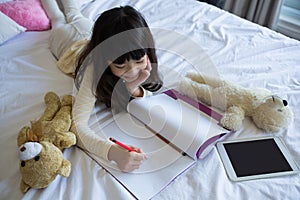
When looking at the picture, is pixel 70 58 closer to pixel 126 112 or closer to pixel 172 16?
pixel 126 112

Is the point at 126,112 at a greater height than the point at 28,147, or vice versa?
the point at 28,147

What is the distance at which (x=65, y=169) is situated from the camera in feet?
2.49

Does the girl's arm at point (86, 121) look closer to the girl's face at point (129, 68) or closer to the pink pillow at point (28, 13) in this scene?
the girl's face at point (129, 68)

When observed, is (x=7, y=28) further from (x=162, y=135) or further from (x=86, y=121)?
(x=162, y=135)

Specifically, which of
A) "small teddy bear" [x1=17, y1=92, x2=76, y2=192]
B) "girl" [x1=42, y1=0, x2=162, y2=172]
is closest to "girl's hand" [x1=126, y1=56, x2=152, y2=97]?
"girl" [x1=42, y1=0, x2=162, y2=172]

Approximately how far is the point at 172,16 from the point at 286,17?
134cm

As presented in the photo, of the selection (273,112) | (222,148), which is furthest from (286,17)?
(222,148)

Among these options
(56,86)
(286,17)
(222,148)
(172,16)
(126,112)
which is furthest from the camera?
(286,17)

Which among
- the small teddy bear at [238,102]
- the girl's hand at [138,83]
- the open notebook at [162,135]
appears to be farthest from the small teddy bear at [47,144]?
the small teddy bear at [238,102]

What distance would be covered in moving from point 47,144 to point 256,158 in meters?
0.61

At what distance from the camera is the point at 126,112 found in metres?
1.03

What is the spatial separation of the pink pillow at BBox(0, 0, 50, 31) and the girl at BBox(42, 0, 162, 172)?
0.64 metres

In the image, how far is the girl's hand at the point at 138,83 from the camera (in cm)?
99

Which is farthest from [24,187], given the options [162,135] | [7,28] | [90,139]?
[7,28]
